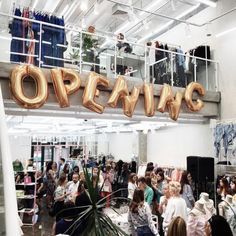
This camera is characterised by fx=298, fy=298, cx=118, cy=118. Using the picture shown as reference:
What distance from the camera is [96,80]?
5.80m

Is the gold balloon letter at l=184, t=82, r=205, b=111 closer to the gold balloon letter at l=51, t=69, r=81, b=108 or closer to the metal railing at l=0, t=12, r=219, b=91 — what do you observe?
the metal railing at l=0, t=12, r=219, b=91

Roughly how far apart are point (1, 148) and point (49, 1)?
8975 mm

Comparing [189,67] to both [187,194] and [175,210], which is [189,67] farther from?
[175,210]

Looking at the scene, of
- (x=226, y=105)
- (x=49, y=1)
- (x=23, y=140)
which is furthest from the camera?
(x=23, y=140)

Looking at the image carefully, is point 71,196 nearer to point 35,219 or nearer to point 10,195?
point 35,219

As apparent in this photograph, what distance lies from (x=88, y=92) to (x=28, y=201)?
4.18 metres

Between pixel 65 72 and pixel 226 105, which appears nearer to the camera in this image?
pixel 65 72

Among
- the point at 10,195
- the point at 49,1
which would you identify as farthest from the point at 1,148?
the point at 49,1

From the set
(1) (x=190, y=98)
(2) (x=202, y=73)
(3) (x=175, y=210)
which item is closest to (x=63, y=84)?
(3) (x=175, y=210)

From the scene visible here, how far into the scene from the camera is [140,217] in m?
4.17

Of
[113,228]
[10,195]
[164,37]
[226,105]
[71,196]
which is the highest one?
[164,37]

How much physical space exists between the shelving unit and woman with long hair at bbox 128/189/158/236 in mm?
4024

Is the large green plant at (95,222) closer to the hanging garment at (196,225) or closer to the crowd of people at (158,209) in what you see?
the crowd of people at (158,209)

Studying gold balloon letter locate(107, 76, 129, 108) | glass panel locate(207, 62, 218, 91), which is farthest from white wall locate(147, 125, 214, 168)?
gold balloon letter locate(107, 76, 129, 108)
